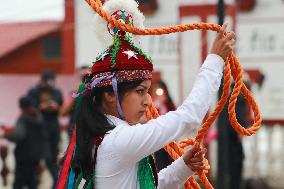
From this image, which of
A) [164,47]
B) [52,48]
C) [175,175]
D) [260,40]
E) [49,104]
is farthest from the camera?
[52,48]

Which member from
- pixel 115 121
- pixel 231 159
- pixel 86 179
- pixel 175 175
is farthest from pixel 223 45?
pixel 231 159

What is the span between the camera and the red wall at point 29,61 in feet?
88.8

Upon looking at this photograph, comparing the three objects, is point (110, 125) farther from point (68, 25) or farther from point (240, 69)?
point (68, 25)

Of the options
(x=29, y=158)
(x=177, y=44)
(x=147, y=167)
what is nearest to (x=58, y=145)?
(x=29, y=158)

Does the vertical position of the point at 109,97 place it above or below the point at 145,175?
above

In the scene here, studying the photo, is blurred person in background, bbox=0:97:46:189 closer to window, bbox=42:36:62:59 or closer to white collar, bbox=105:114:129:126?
white collar, bbox=105:114:129:126

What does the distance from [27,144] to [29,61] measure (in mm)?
18516

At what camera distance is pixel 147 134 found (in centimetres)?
307

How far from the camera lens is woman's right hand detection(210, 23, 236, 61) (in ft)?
10.3

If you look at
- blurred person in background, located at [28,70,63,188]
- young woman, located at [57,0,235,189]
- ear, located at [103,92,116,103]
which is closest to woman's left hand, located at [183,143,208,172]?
young woman, located at [57,0,235,189]

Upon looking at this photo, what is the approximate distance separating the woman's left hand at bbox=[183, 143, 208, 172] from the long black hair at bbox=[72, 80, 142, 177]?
396 mm

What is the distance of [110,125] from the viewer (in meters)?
3.22

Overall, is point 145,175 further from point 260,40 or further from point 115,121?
point 260,40

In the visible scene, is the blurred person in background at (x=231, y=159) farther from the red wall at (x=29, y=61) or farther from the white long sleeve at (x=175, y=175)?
the red wall at (x=29, y=61)
